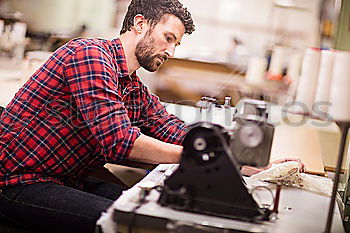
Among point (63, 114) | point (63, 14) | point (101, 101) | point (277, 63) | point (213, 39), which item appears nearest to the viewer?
point (101, 101)

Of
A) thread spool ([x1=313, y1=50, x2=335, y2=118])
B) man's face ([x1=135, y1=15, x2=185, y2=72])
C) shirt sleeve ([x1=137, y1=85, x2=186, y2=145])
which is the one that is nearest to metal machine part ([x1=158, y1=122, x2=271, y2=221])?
thread spool ([x1=313, y1=50, x2=335, y2=118])

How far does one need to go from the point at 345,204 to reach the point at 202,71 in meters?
1.14

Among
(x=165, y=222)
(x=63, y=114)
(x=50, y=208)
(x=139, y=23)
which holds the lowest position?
(x=50, y=208)

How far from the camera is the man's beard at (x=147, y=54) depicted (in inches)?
Result: 65.4

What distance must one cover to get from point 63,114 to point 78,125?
5 cm

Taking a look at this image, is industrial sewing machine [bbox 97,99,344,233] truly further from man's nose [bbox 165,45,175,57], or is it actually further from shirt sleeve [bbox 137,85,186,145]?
shirt sleeve [bbox 137,85,186,145]

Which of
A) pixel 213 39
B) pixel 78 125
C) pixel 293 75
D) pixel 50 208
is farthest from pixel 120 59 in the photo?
pixel 213 39

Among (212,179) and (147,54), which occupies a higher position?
(147,54)

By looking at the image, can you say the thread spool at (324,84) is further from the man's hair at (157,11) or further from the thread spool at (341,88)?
the man's hair at (157,11)

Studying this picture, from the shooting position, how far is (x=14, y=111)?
5.31 ft

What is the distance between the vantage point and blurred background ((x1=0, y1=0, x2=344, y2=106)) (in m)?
2.29

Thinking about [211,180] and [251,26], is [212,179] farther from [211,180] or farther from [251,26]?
[251,26]

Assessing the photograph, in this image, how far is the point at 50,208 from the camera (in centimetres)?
150

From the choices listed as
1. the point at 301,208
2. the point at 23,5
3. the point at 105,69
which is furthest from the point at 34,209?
the point at 23,5
